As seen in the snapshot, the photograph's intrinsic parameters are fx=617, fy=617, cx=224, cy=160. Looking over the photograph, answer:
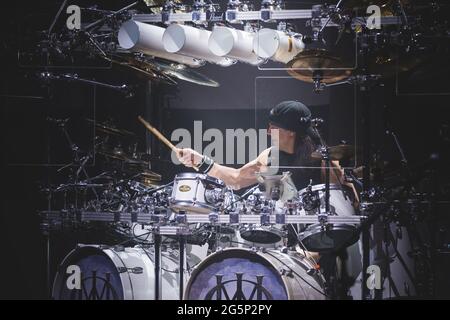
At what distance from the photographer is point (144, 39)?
352 cm

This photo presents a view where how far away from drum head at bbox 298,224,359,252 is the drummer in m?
0.31

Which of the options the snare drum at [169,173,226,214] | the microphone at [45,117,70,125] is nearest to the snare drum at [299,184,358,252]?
the snare drum at [169,173,226,214]

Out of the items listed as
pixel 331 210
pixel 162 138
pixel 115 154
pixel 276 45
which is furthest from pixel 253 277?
pixel 276 45

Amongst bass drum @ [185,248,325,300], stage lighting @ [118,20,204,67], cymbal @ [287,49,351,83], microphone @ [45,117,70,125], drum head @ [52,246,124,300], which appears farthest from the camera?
microphone @ [45,117,70,125]

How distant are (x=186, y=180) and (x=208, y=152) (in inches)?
8.9

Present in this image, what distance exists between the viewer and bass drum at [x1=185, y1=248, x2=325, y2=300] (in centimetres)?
341

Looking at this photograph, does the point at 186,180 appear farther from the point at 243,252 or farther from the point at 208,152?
the point at 243,252

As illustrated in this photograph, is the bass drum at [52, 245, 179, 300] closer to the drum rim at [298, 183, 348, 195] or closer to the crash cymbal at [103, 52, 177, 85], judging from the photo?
the drum rim at [298, 183, 348, 195]

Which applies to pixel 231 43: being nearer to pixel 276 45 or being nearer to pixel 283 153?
pixel 276 45

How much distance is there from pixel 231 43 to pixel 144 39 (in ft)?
1.65

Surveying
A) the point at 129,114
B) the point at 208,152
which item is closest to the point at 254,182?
the point at 208,152

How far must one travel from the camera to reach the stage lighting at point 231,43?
3451 millimetres

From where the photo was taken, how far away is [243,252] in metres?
3.46
